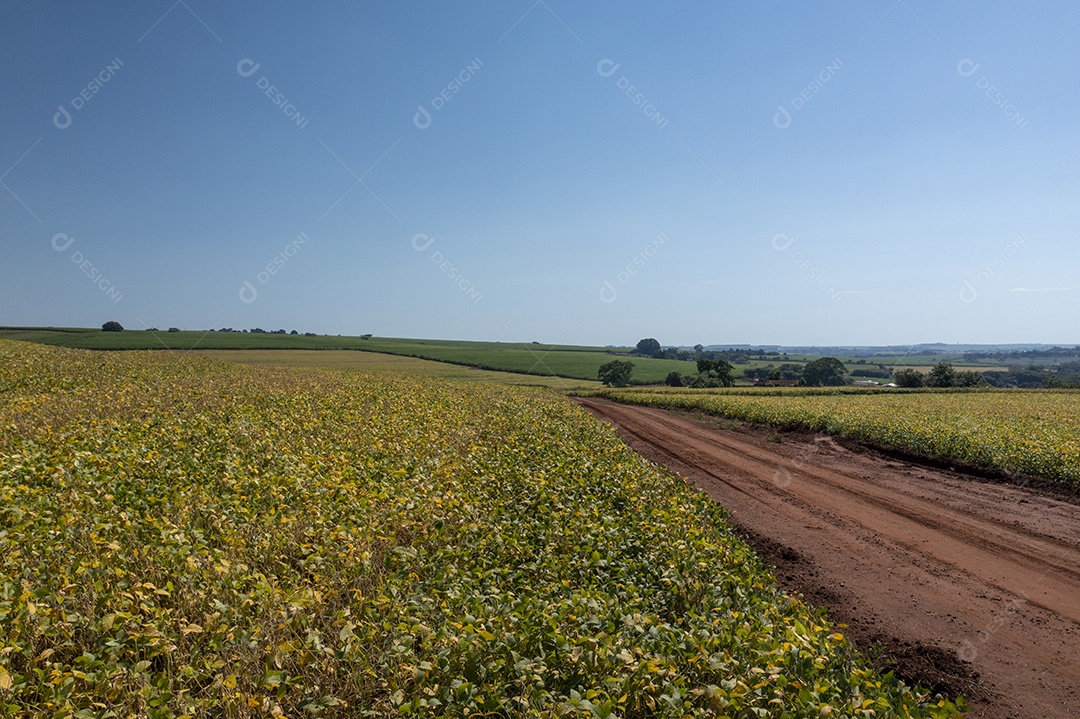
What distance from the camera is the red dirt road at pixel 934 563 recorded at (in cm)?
629

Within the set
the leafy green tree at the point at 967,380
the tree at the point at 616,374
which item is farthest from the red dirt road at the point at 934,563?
the tree at the point at 616,374

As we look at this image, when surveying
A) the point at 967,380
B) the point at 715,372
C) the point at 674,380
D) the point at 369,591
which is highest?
the point at 369,591

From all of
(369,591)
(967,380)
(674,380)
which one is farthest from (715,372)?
(369,591)

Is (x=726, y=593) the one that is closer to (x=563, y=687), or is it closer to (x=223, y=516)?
(x=563, y=687)

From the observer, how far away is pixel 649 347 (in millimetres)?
171125

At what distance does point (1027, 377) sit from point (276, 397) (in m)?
136

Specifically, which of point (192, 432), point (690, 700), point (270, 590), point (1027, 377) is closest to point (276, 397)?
point (192, 432)

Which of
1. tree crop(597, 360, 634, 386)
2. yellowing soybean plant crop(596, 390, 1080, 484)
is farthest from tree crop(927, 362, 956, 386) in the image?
yellowing soybean plant crop(596, 390, 1080, 484)

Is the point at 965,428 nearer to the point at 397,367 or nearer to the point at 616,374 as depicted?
the point at 616,374

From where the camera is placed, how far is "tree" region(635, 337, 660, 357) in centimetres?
16851

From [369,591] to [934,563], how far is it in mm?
9573

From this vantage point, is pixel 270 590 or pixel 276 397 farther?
pixel 276 397

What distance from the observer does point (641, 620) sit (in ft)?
17.1

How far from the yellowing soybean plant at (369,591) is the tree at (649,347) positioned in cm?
16009
